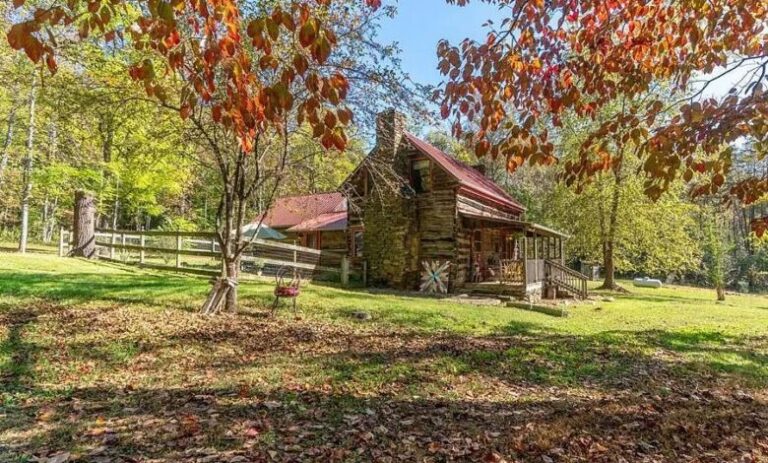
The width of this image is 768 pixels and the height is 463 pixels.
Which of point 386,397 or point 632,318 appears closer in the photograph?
point 386,397

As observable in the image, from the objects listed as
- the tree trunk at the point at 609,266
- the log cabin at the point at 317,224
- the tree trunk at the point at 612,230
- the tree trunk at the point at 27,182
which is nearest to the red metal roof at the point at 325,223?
the log cabin at the point at 317,224

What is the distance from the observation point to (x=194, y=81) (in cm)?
282

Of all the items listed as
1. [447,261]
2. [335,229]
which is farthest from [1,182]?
[447,261]

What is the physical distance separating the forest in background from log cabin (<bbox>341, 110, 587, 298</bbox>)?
1.74 m

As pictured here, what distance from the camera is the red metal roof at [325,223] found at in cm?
2417

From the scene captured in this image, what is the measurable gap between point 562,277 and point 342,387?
17.0 m

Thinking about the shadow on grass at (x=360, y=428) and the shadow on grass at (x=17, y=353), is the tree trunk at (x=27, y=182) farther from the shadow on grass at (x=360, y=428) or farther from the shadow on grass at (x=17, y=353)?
the shadow on grass at (x=360, y=428)

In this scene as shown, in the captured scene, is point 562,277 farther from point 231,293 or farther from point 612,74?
point 612,74

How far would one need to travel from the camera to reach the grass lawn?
372 centimetres

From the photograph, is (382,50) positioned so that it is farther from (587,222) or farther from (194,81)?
(587,222)

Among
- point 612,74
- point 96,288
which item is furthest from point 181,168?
point 612,74

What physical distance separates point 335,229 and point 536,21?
2038 cm

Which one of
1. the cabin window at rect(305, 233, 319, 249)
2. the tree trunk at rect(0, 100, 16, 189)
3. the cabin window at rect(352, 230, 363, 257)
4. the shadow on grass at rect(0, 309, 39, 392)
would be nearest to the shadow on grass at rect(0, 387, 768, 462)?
the shadow on grass at rect(0, 309, 39, 392)

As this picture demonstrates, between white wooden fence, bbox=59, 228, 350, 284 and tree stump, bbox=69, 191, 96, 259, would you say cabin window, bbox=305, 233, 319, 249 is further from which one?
tree stump, bbox=69, 191, 96, 259
